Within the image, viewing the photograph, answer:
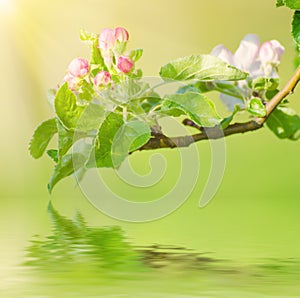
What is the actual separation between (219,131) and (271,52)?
7.8 inches

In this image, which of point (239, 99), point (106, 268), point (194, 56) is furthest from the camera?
point (239, 99)

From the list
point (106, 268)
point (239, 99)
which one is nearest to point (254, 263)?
point (106, 268)

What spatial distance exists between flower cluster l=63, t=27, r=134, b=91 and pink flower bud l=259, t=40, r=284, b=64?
252mm

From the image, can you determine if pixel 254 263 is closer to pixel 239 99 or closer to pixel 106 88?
pixel 106 88

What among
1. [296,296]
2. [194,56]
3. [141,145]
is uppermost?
[194,56]

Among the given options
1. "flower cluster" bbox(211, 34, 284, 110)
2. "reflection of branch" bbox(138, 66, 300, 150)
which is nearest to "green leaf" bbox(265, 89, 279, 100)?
"flower cluster" bbox(211, 34, 284, 110)

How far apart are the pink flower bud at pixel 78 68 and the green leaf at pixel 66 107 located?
36 mm

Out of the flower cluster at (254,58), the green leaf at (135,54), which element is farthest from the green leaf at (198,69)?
the flower cluster at (254,58)

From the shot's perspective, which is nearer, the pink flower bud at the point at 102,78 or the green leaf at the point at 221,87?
the pink flower bud at the point at 102,78

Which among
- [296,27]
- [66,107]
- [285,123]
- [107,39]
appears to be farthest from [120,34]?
[285,123]

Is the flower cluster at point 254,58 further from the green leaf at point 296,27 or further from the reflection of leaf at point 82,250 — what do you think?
the reflection of leaf at point 82,250

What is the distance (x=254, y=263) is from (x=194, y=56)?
264 mm

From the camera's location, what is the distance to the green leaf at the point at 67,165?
103 centimetres

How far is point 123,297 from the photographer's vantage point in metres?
0.74
